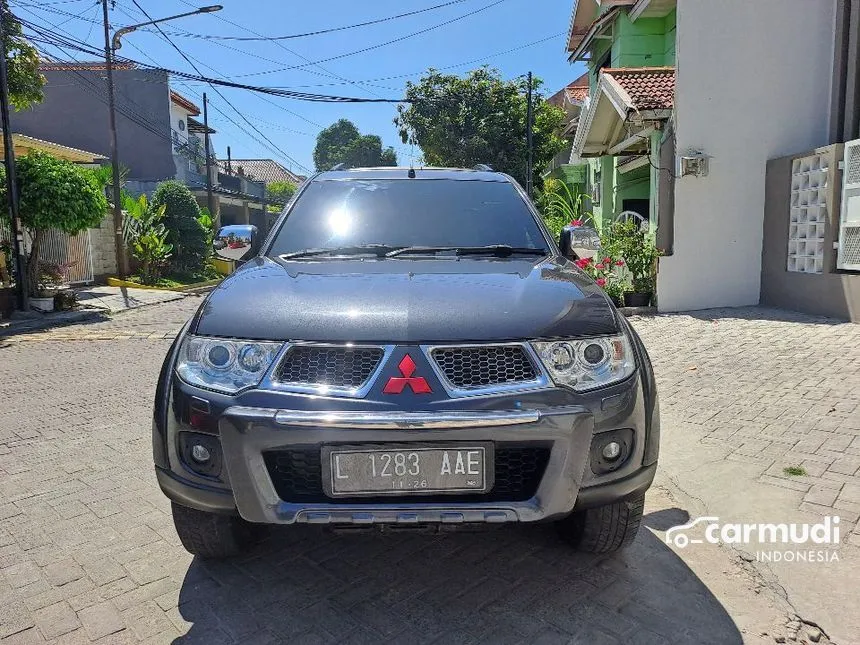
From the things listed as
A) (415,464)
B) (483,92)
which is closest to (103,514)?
(415,464)

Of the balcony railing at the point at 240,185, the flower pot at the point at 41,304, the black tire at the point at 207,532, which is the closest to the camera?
the black tire at the point at 207,532

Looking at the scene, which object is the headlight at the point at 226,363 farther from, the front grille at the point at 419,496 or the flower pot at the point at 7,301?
the flower pot at the point at 7,301

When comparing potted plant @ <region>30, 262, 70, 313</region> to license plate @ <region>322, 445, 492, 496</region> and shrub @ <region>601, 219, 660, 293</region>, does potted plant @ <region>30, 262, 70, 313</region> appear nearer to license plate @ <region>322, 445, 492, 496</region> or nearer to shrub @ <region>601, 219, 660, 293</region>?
shrub @ <region>601, 219, 660, 293</region>

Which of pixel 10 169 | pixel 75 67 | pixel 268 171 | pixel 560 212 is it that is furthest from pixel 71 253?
pixel 268 171

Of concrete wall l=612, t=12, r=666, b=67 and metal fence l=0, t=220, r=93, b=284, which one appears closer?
concrete wall l=612, t=12, r=666, b=67

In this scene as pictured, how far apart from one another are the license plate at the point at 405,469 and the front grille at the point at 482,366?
21 cm

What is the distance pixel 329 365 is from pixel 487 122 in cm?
2406

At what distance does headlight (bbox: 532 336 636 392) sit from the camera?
2092 millimetres

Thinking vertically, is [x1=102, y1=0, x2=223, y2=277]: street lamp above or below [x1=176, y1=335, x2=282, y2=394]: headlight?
above

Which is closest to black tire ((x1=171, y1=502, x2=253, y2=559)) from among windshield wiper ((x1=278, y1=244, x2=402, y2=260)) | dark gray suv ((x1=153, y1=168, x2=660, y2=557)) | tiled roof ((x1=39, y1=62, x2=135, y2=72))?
dark gray suv ((x1=153, y1=168, x2=660, y2=557))

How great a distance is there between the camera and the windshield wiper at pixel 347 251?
3.00 meters

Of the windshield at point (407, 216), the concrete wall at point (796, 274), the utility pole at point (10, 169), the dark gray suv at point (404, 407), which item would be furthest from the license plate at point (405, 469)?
the utility pole at point (10, 169)

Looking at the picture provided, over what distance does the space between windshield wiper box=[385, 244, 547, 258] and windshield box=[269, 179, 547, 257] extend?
5 centimetres

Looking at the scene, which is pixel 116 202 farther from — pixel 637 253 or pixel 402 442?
pixel 402 442
